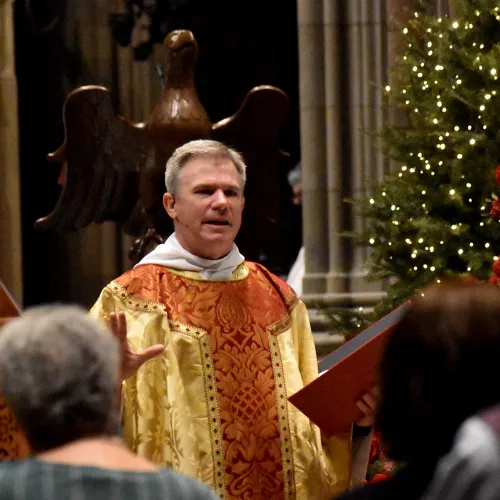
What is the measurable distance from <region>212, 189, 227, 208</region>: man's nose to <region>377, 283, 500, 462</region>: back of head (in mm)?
1513

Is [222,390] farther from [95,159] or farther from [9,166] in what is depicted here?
[9,166]

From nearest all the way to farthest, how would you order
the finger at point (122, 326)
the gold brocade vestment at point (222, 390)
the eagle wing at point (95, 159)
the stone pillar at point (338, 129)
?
the finger at point (122, 326) < the gold brocade vestment at point (222, 390) < the eagle wing at point (95, 159) < the stone pillar at point (338, 129)

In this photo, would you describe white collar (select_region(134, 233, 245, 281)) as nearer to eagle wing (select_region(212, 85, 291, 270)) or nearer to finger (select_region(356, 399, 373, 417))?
finger (select_region(356, 399, 373, 417))

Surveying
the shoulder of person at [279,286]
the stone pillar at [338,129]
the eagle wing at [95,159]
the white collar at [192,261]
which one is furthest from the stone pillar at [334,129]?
the white collar at [192,261]

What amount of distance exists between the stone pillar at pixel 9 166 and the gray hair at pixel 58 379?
601cm

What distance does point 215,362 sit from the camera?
3250 millimetres

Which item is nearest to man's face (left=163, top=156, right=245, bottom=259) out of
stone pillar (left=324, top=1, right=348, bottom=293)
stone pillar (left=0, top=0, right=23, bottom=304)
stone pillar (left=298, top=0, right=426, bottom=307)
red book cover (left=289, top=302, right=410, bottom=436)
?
red book cover (left=289, top=302, right=410, bottom=436)

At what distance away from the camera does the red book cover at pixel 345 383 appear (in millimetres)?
2818

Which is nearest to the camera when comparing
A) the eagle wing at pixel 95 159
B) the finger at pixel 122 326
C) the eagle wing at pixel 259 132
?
the finger at pixel 122 326

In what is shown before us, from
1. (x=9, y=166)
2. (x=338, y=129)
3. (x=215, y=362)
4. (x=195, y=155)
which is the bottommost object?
(x=9, y=166)

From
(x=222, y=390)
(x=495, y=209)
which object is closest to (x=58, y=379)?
(x=222, y=390)

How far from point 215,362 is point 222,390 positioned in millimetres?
67

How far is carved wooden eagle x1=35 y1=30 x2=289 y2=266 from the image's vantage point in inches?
214

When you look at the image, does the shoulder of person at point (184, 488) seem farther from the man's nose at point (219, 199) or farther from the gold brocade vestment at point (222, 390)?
the man's nose at point (219, 199)
